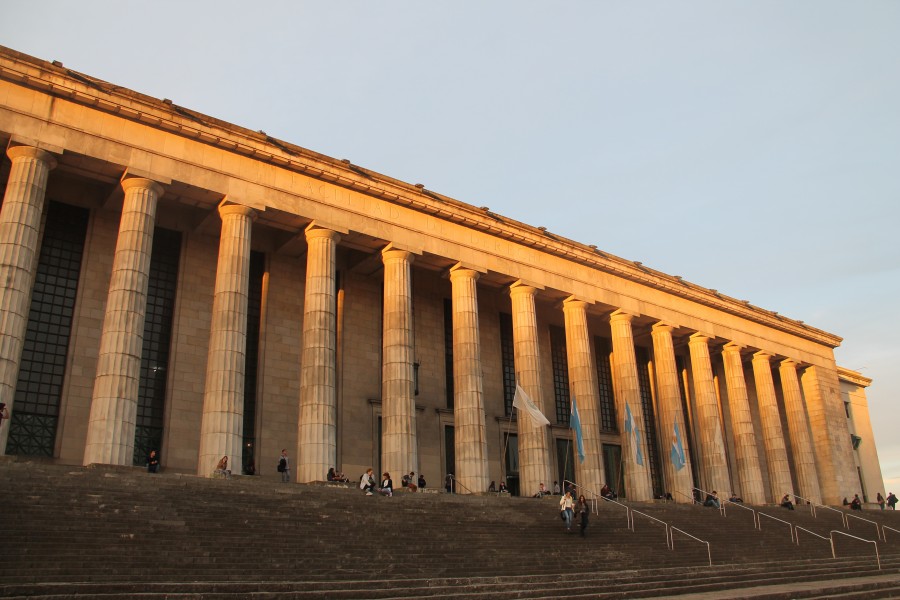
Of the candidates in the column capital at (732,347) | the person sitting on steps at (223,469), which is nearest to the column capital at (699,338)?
the column capital at (732,347)

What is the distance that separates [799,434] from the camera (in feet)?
154

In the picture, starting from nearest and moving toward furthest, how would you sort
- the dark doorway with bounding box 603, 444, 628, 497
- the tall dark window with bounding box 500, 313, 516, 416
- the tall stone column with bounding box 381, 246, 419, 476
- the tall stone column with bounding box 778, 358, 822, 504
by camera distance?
1. the tall stone column with bounding box 381, 246, 419, 476
2. the tall dark window with bounding box 500, 313, 516, 416
3. the dark doorway with bounding box 603, 444, 628, 497
4. the tall stone column with bounding box 778, 358, 822, 504

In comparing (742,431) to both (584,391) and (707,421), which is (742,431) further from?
(584,391)

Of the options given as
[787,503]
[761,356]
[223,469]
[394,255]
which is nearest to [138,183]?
[223,469]

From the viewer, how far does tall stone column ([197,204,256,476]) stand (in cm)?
2473

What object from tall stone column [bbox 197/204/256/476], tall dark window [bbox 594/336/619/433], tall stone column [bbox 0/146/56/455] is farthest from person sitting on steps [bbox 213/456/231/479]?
tall dark window [bbox 594/336/619/433]

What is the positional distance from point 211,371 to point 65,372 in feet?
18.7

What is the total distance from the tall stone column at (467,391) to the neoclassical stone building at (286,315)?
0.30 feet

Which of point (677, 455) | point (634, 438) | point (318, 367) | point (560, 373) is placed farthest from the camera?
point (560, 373)

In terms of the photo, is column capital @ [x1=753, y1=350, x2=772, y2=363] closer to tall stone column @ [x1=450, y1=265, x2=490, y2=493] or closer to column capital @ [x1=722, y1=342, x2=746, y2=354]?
column capital @ [x1=722, y1=342, x2=746, y2=354]

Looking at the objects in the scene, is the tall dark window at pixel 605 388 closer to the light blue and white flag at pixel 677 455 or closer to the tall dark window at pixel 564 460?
the tall dark window at pixel 564 460

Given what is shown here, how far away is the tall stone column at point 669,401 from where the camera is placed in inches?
1519

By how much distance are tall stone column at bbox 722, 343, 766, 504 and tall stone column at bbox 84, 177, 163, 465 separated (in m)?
32.6

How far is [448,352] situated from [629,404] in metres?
9.10
